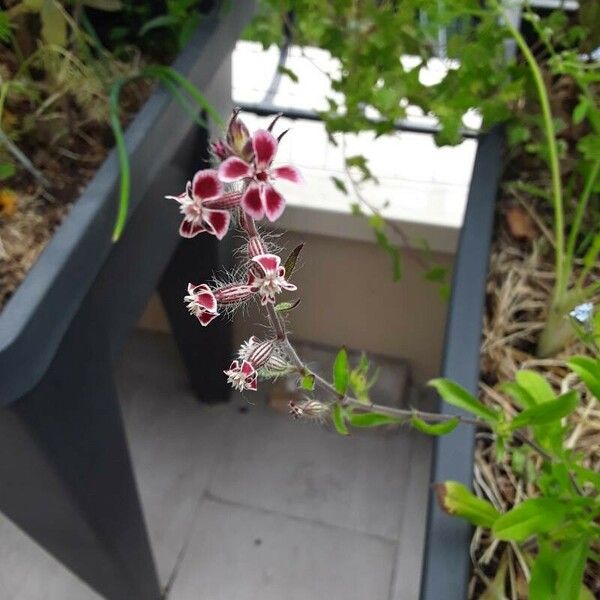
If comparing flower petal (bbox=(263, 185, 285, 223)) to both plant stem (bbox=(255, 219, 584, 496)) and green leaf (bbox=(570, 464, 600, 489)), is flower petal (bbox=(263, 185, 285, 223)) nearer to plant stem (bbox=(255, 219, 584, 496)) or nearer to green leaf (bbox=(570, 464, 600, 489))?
plant stem (bbox=(255, 219, 584, 496))

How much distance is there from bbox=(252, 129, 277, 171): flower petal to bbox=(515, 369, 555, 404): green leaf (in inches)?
11.3

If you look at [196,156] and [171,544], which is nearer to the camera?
[196,156]

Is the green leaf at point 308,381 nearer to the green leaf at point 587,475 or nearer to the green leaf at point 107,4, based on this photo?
the green leaf at point 587,475

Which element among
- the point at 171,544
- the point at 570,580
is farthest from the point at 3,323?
the point at 171,544

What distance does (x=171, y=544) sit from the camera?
2.88 feet

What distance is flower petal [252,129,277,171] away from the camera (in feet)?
0.71

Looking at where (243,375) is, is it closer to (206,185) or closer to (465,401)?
(206,185)

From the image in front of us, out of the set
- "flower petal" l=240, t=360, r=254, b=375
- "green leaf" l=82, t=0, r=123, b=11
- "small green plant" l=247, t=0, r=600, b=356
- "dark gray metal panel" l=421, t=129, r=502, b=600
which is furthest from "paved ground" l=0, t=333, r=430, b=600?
"flower petal" l=240, t=360, r=254, b=375

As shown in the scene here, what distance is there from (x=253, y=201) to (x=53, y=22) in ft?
1.37

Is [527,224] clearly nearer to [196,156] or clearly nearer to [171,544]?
[196,156]

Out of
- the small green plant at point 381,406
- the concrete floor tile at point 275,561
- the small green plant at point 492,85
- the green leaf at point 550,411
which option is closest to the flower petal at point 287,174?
the small green plant at point 381,406

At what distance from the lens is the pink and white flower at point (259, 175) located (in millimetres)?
219

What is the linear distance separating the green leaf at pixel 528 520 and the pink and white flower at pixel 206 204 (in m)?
0.26

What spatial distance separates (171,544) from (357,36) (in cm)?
60
